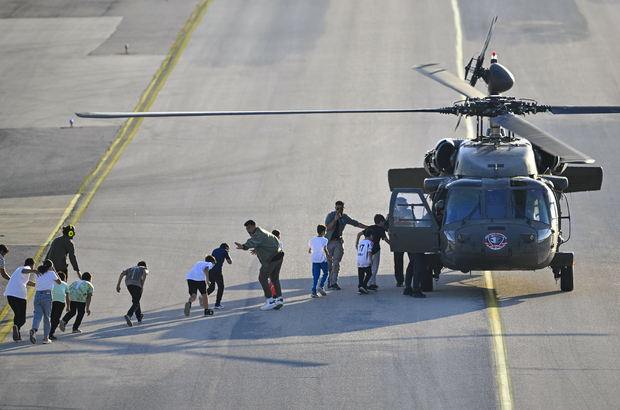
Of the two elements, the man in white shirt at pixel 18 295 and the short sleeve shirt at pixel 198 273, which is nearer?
the man in white shirt at pixel 18 295

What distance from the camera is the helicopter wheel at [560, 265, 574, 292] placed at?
15844mm

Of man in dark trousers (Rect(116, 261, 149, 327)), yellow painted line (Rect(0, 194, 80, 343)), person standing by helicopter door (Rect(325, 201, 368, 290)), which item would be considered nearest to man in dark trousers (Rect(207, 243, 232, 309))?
man in dark trousers (Rect(116, 261, 149, 327))

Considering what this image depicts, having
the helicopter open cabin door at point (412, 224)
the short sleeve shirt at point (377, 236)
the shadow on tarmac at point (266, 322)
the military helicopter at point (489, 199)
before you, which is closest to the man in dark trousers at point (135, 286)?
the shadow on tarmac at point (266, 322)

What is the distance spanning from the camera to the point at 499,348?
1303 cm

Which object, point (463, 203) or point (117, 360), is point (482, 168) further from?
point (117, 360)

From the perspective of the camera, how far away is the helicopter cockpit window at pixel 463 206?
50.2 feet

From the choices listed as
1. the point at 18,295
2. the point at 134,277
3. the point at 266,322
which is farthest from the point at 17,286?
the point at 266,322

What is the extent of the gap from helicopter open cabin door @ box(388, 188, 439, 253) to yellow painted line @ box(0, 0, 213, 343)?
740 cm

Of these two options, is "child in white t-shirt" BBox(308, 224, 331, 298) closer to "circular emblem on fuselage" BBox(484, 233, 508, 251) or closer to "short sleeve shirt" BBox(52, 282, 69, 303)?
"circular emblem on fuselage" BBox(484, 233, 508, 251)

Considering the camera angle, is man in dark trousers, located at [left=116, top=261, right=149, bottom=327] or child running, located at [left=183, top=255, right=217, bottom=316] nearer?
man in dark trousers, located at [left=116, top=261, right=149, bottom=327]

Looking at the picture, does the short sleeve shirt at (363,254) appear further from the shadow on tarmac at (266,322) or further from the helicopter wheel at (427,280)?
the helicopter wheel at (427,280)

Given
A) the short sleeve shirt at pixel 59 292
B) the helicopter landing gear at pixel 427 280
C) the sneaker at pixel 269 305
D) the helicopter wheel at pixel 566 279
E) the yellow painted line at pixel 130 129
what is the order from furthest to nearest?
the yellow painted line at pixel 130 129, the helicopter landing gear at pixel 427 280, the helicopter wheel at pixel 566 279, the sneaker at pixel 269 305, the short sleeve shirt at pixel 59 292

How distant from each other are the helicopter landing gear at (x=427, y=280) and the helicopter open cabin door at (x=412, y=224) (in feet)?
A: 2.10

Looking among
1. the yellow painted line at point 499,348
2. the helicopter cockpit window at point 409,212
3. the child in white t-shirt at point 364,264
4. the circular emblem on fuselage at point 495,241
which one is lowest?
the yellow painted line at point 499,348
